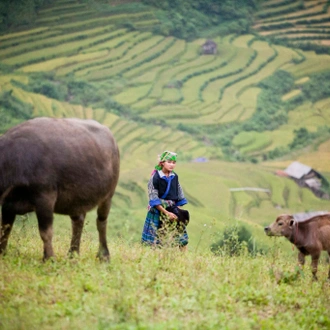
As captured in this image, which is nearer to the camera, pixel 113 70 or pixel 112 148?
pixel 112 148

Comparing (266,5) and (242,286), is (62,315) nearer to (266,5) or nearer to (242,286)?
(242,286)

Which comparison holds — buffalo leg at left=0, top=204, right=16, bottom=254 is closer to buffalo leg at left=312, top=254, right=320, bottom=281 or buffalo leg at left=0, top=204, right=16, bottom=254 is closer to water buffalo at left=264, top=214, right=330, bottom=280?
water buffalo at left=264, top=214, right=330, bottom=280

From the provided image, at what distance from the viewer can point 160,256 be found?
6.08m

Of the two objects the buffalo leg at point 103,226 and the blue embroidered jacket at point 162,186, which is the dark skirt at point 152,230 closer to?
the blue embroidered jacket at point 162,186

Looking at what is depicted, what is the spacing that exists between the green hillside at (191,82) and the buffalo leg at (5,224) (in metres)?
40.7

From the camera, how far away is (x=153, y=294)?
16.2 ft

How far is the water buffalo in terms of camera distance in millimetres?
7254

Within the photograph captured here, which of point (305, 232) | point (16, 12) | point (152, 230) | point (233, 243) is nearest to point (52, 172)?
point (152, 230)

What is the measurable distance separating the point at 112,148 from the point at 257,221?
116ft

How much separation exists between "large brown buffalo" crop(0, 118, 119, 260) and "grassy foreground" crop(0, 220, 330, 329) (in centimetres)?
43

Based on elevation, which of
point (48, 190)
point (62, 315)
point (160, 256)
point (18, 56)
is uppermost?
point (48, 190)

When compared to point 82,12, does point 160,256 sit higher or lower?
higher

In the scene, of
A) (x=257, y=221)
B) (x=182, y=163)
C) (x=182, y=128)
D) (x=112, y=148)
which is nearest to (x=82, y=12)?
(x=182, y=128)

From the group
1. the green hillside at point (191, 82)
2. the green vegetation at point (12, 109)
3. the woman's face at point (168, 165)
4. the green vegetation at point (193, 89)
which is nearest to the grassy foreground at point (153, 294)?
the woman's face at point (168, 165)
